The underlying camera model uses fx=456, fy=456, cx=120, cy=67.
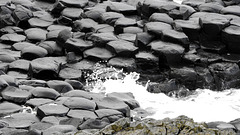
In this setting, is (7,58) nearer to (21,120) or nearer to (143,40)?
(143,40)

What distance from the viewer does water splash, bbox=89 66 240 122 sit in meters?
8.37

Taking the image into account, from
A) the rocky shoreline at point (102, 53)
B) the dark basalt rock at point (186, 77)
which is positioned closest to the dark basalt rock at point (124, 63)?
the rocky shoreline at point (102, 53)

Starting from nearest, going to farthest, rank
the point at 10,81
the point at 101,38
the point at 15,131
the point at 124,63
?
1. the point at 15,131
2. the point at 10,81
3. the point at 124,63
4. the point at 101,38

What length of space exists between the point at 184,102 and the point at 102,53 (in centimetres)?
234

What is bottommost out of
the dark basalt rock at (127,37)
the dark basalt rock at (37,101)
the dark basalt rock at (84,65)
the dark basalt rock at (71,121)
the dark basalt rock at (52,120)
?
the dark basalt rock at (84,65)

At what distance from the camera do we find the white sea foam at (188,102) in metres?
8.37

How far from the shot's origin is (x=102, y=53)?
409 inches

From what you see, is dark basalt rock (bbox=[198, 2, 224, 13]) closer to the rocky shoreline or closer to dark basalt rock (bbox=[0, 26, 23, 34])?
the rocky shoreline

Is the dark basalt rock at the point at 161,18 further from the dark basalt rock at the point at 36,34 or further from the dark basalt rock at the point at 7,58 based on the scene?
the dark basalt rock at the point at 7,58

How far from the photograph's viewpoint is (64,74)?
32.2 ft

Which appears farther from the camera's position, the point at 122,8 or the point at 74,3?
the point at 74,3

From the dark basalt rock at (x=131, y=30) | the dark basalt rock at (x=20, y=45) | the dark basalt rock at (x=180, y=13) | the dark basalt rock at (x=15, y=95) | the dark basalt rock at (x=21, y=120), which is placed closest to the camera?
the dark basalt rock at (x=21, y=120)

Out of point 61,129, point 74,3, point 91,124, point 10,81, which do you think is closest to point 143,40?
point 74,3

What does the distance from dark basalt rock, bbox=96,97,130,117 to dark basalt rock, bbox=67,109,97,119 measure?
1.20ft
